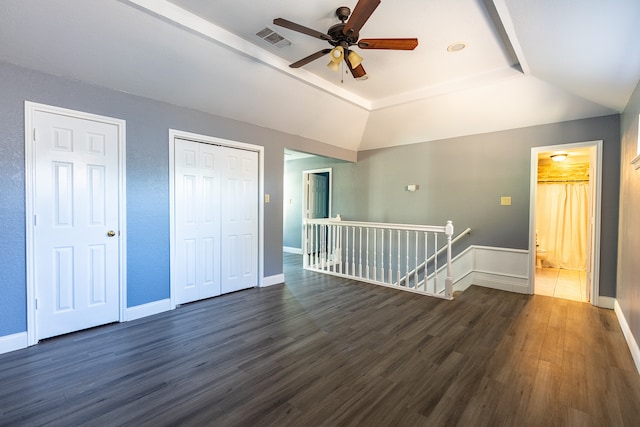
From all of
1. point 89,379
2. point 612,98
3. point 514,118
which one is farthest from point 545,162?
point 89,379

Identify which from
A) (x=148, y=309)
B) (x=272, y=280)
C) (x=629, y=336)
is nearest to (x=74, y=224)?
(x=148, y=309)

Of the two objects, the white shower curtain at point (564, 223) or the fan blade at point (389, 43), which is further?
the white shower curtain at point (564, 223)

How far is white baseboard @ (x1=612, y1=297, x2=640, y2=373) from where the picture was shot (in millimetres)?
2340

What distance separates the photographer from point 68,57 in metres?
2.57

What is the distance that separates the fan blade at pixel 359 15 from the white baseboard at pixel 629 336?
3.32 m

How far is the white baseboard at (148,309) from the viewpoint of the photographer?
319cm

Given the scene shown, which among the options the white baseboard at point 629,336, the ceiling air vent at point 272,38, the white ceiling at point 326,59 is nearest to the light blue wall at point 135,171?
the white ceiling at point 326,59

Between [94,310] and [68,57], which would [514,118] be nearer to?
[68,57]

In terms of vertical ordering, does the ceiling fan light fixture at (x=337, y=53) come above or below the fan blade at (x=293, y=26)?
below

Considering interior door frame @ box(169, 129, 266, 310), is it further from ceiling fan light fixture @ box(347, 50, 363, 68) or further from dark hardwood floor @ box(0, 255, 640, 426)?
ceiling fan light fixture @ box(347, 50, 363, 68)

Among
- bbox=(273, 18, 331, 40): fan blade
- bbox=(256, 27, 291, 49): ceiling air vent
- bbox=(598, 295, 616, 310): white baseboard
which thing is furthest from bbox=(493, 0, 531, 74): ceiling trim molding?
bbox=(598, 295, 616, 310): white baseboard

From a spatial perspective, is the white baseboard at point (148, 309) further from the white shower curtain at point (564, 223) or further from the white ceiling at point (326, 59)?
the white shower curtain at point (564, 223)

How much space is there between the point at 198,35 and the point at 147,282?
2646mm

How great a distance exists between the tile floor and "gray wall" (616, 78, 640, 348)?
0.87 m
